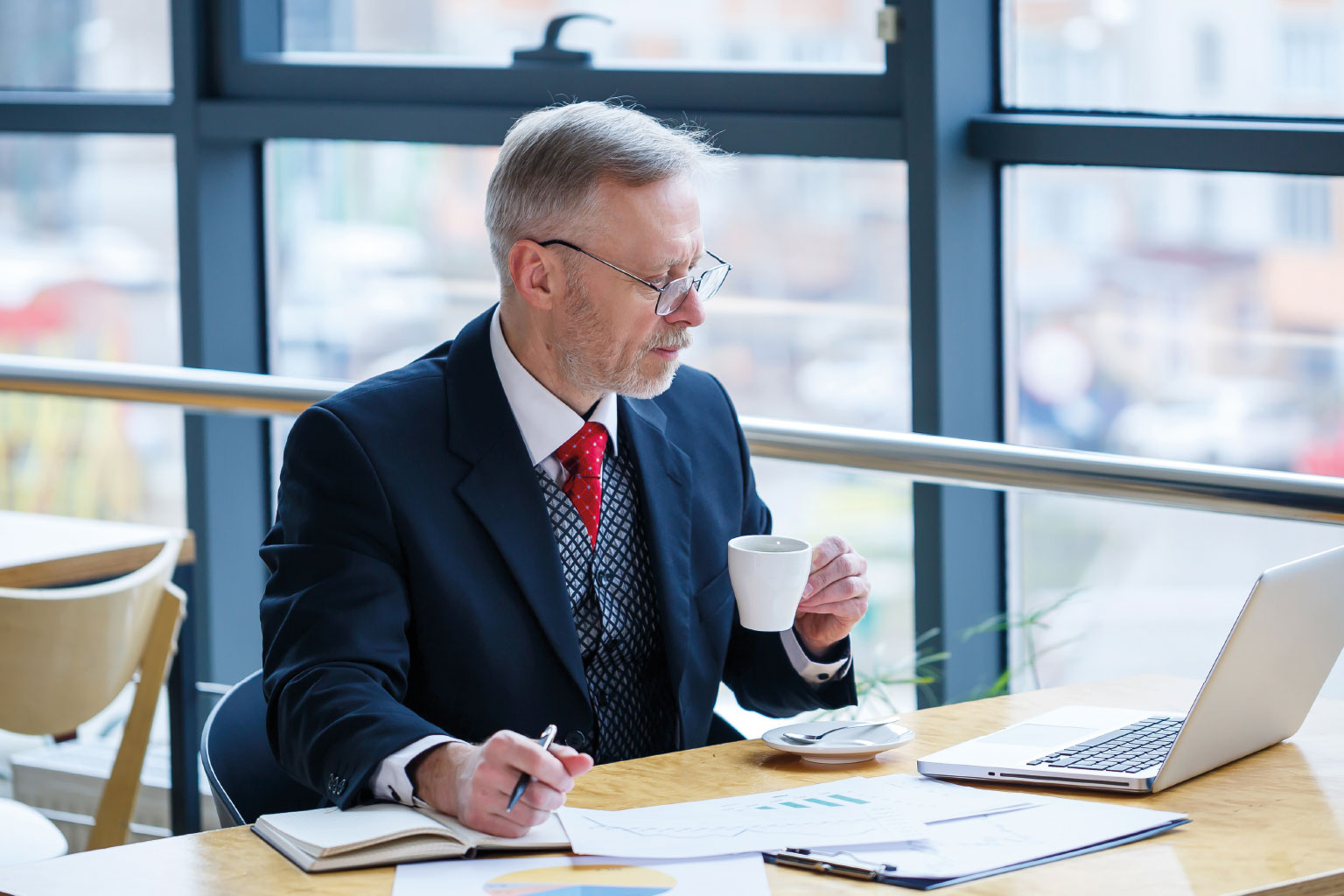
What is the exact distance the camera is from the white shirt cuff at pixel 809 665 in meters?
1.76

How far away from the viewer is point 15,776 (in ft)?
10.5

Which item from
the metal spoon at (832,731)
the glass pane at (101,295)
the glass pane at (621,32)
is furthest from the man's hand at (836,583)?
the glass pane at (101,295)

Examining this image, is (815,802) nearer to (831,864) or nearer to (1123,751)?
(831,864)

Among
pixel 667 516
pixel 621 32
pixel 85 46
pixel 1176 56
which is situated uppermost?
pixel 85 46

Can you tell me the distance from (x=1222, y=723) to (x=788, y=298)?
179cm

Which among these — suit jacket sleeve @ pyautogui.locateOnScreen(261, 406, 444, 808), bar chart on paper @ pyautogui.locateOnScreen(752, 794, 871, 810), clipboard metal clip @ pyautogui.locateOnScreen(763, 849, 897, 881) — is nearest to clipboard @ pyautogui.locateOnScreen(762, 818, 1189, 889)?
clipboard metal clip @ pyautogui.locateOnScreen(763, 849, 897, 881)

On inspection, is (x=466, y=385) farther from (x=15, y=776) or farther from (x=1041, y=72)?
(x=15, y=776)

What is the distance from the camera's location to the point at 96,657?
2.25 meters

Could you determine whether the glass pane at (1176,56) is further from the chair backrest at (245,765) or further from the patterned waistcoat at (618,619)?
the chair backrest at (245,765)

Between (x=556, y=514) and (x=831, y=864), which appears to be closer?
(x=831, y=864)

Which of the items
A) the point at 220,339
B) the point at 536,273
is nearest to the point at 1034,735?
the point at 536,273

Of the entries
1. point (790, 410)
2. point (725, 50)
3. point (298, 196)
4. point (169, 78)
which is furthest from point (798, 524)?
point (169, 78)

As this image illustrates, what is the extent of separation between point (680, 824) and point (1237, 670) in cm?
48

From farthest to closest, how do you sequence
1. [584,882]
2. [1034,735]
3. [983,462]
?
[983,462] → [1034,735] → [584,882]
